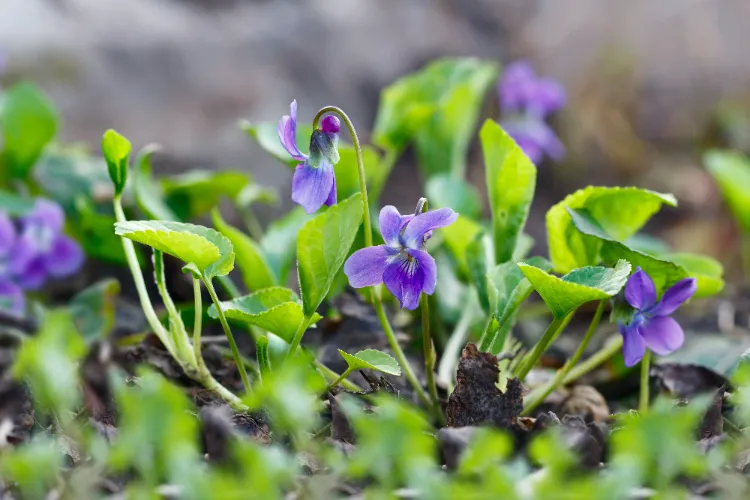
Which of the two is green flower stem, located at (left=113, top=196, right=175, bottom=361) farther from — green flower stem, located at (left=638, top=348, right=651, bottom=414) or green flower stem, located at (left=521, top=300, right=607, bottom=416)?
green flower stem, located at (left=638, top=348, right=651, bottom=414)

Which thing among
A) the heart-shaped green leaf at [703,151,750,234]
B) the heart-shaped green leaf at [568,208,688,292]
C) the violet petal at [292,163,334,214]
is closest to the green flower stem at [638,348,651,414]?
the heart-shaped green leaf at [568,208,688,292]

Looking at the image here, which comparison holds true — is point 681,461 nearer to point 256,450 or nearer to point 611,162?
point 256,450


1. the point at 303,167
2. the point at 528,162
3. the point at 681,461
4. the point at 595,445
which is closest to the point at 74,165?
the point at 303,167

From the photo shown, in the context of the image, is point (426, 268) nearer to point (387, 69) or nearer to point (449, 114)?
point (449, 114)

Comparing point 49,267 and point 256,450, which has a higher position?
point 256,450

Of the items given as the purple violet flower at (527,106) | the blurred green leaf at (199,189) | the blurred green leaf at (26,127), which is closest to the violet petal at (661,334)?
the blurred green leaf at (199,189)

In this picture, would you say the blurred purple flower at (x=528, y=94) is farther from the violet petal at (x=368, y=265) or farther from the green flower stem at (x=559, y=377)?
the violet petal at (x=368, y=265)

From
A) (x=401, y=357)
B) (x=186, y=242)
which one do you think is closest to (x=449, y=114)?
(x=401, y=357)
